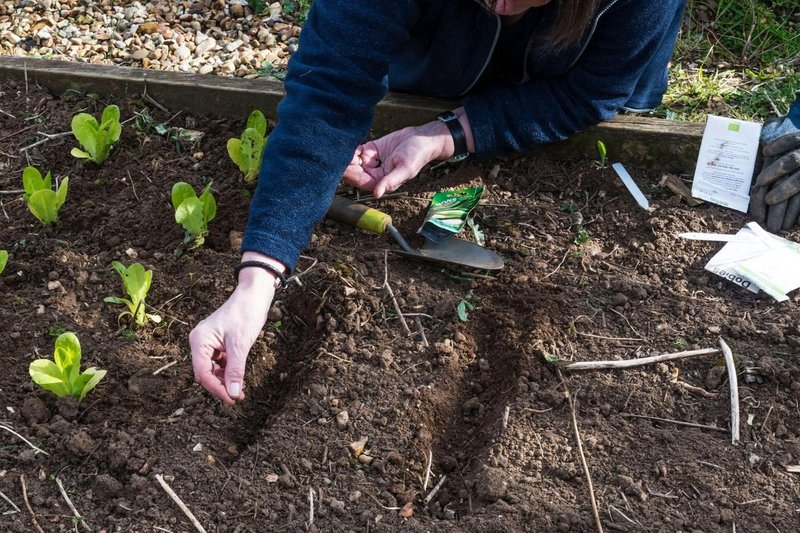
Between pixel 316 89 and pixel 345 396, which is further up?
pixel 316 89

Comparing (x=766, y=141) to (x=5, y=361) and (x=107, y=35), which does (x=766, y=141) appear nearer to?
(x=5, y=361)

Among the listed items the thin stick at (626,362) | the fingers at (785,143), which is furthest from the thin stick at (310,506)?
the fingers at (785,143)

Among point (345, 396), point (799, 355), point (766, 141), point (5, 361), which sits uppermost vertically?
point (766, 141)

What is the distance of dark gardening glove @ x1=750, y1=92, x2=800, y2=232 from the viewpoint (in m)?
2.49

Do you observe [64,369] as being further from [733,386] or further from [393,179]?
[733,386]

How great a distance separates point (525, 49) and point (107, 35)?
192 centimetres

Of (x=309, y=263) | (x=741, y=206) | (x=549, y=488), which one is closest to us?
(x=549, y=488)

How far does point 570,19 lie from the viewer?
205cm

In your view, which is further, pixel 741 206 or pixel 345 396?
pixel 741 206

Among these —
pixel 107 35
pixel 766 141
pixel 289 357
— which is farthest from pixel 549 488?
pixel 107 35

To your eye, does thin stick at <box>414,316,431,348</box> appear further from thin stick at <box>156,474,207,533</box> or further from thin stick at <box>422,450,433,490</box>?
thin stick at <box>156,474,207,533</box>

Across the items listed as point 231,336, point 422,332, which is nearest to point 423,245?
point 422,332

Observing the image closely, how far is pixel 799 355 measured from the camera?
2129 millimetres

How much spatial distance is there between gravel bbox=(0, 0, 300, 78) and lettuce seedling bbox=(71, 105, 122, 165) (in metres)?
0.63
